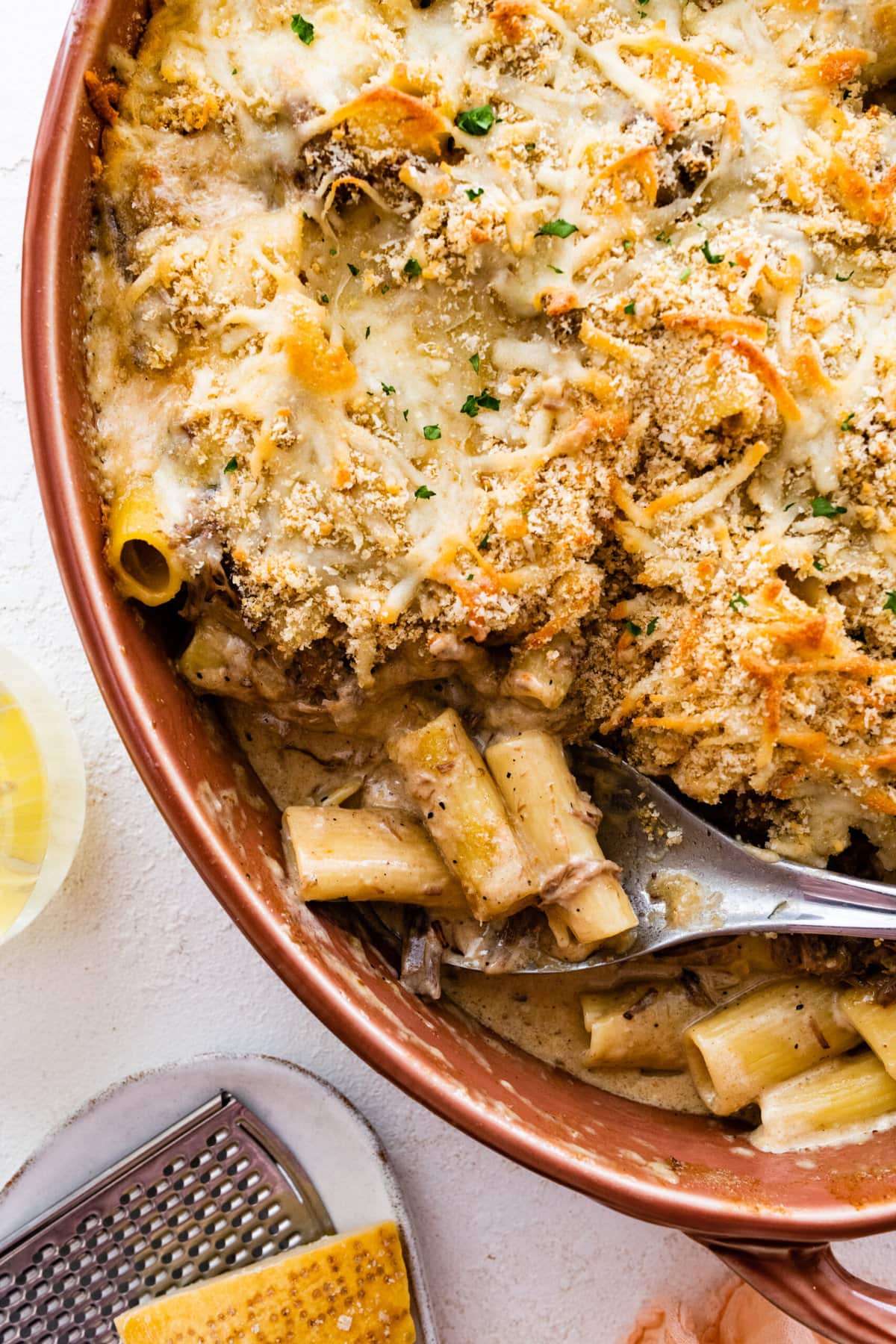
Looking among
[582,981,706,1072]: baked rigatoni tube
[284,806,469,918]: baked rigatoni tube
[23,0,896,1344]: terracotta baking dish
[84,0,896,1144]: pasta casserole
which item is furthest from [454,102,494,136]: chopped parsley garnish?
[582,981,706,1072]: baked rigatoni tube

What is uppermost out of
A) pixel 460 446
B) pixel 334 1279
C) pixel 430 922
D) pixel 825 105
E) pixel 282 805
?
pixel 825 105

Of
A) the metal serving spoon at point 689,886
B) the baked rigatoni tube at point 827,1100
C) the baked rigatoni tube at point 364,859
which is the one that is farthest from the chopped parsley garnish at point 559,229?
the baked rigatoni tube at point 827,1100

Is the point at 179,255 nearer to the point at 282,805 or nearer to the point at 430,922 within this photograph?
the point at 282,805

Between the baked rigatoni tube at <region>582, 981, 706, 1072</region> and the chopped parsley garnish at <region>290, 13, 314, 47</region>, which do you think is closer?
the chopped parsley garnish at <region>290, 13, 314, 47</region>

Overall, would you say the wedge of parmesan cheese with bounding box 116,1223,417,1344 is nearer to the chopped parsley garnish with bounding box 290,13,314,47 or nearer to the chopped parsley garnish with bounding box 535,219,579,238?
the chopped parsley garnish with bounding box 535,219,579,238

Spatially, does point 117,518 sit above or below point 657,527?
above

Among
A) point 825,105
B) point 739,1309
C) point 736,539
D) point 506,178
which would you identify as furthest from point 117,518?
point 739,1309

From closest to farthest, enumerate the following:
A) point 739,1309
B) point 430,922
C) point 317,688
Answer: point 317,688
point 430,922
point 739,1309
